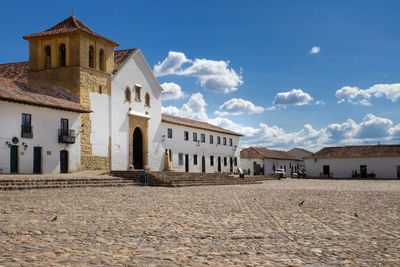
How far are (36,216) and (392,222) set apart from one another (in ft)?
22.4

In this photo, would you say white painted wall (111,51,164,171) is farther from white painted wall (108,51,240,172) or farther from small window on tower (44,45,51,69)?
small window on tower (44,45,51,69)

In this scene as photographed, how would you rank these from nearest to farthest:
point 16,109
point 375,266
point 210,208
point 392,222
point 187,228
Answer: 1. point 375,266
2. point 187,228
3. point 392,222
4. point 210,208
5. point 16,109

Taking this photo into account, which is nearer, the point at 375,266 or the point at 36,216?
the point at 375,266

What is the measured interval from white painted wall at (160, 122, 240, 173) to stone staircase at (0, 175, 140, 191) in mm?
13930

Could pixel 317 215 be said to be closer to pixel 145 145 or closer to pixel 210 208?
pixel 210 208

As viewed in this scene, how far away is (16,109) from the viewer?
22359 mm

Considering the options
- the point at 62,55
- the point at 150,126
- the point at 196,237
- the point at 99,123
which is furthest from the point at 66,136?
the point at 196,237

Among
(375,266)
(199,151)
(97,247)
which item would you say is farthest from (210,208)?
(199,151)

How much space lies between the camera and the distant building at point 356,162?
47.9 m

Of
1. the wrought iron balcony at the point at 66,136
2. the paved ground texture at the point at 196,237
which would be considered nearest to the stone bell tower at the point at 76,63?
the wrought iron balcony at the point at 66,136

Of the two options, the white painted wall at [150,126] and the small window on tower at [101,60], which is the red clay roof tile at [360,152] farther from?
the small window on tower at [101,60]

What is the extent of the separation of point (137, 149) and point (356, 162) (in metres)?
28.6

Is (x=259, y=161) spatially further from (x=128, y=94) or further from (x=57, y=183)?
(x=57, y=183)

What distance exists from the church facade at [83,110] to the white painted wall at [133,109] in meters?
0.07
